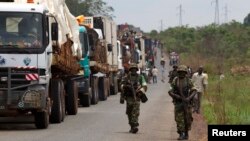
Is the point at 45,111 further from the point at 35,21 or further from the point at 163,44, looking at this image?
the point at 163,44

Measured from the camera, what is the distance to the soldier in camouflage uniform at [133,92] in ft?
62.2

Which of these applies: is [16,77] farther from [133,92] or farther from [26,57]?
[133,92]

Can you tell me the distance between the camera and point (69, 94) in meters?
25.7

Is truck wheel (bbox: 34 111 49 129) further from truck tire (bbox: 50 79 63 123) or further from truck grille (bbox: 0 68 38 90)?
truck tire (bbox: 50 79 63 123)

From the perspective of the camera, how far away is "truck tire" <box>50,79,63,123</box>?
860 inches

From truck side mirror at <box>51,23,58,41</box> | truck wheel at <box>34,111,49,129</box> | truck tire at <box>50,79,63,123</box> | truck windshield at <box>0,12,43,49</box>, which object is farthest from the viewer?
truck tire at <box>50,79,63,123</box>

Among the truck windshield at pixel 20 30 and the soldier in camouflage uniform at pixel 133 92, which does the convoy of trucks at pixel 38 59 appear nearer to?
the truck windshield at pixel 20 30

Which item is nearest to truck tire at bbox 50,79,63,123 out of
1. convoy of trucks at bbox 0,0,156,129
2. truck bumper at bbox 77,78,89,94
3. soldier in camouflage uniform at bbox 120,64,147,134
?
convoy of trucks at bbox 0,0,156,129

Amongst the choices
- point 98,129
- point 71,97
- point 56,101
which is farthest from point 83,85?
point 98,129

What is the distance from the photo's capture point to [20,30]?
64.7 ft

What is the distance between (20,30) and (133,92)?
3.30 meters

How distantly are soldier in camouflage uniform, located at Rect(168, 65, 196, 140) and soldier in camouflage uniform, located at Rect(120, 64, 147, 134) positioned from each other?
54.8 inches

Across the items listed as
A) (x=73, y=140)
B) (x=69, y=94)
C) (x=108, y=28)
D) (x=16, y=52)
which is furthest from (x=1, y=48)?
(x=108, y=28)

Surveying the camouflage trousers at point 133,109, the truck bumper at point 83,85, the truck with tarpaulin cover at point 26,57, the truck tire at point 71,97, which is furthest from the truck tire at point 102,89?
the camouflage trousers at point 133,109
